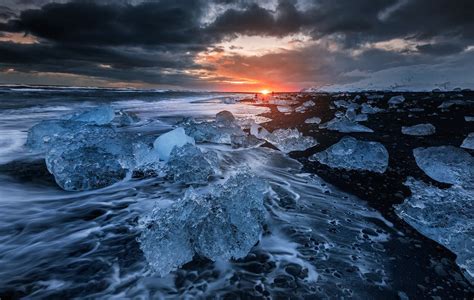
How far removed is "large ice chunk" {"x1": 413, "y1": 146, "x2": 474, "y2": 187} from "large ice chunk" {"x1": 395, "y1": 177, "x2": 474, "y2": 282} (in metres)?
0.59

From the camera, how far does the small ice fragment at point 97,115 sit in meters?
11.5

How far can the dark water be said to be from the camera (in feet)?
8.90

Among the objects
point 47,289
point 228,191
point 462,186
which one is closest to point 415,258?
point 228,191

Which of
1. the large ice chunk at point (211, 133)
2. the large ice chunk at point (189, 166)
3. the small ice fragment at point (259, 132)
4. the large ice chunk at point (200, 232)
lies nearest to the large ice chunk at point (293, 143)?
the small ice fragment at point (259, 132)

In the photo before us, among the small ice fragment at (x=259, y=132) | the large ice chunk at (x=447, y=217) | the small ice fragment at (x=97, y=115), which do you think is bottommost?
the large ice chunk at (x=447, y=217)

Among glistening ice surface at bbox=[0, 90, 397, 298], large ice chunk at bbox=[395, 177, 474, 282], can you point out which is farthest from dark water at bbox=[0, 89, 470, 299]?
large ice chunk at bbox=[395, 177, 474, 282]

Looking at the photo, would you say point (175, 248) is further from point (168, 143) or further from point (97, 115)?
point (97, 115)

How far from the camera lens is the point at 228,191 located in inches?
148

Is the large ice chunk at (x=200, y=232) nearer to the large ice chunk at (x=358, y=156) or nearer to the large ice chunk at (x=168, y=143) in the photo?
the large ice chunk at (x=168, y=143)

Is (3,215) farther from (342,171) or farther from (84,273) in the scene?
(342,171)

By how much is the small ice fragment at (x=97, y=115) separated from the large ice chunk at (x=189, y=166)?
7554mm

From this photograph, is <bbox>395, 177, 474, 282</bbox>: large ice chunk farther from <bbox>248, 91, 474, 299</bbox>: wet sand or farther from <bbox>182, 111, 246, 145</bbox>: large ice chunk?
<bbox>182, 111, 246, 145</bbox>: large ice chunk

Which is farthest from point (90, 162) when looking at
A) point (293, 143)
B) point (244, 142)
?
point (293, 143)

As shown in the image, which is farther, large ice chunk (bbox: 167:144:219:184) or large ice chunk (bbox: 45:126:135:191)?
large ice chunk (bbox: 167:144:219:184)
